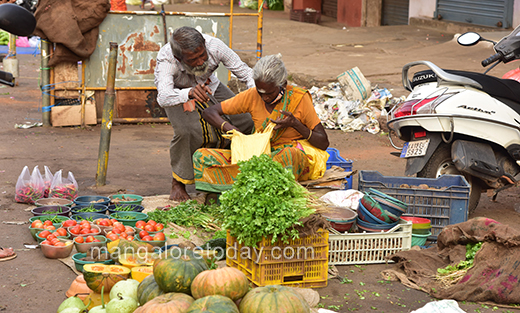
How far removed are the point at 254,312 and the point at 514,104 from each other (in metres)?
3.37

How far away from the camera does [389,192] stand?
4535 millimetres

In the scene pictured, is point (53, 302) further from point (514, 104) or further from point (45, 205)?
point (514, 104)

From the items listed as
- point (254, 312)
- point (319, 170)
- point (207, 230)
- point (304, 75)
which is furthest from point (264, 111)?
point (304, 75)

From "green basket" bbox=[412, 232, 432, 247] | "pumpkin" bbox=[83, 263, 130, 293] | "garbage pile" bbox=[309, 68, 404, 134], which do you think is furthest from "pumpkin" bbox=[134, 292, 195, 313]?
"garbage pile" bbox=[309, 68, 404, 134]

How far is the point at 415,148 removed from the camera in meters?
5.00

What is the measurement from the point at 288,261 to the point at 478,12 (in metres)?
11.4

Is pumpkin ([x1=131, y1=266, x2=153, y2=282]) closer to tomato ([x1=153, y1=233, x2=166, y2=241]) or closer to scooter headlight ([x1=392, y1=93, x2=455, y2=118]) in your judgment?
→ tomato ([x1=153, y1=233, x2=166, y2=241])

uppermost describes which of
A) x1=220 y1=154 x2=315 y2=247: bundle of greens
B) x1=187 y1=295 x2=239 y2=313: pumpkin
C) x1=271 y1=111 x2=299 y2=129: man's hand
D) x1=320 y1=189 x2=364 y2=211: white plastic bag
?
x1=271 y1=111 x2=299 y2=129: man's hand

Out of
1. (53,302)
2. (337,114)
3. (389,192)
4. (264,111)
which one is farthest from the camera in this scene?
(337,114)

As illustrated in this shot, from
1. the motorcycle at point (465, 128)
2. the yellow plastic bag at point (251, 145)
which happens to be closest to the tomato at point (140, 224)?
the yellow plastic bag at point (251, 145)

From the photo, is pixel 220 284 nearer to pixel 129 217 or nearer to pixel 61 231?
pixel 61 231

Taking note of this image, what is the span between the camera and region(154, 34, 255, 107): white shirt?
5.27m

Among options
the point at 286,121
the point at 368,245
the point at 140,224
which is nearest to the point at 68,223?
the point at 140,224

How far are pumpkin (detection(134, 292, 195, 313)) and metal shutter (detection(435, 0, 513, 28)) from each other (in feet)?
38.1
